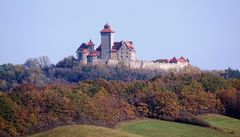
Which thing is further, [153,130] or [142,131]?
[153,130]

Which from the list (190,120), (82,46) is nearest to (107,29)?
(82,46)

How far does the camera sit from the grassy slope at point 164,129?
43.5 meters

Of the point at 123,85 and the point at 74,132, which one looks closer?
the point at 74,132

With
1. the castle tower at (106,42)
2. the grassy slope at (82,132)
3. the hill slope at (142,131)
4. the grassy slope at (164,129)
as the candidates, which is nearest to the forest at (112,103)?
the grassy slope at (164,129)

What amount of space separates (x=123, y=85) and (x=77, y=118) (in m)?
Result: 15.6

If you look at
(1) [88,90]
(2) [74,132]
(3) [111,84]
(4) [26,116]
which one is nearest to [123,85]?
(3) [111,84]

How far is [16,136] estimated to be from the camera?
41250mm

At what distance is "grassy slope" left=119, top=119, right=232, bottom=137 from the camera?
43531 mm

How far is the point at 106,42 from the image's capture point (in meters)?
99.0

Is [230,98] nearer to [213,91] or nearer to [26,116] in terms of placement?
[213,91]

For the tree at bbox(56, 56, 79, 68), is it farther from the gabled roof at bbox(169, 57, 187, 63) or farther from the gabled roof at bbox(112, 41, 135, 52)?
the gabled roof at bbox(169, 57, 187, 63)

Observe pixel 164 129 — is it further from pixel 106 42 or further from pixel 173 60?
pixel 173 60

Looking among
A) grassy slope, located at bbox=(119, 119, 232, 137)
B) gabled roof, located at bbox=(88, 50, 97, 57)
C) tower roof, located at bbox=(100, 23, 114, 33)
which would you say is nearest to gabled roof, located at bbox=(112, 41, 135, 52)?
tower roof, located at bbox=(100, 23, 114, 33)

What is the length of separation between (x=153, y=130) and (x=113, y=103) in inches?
333
